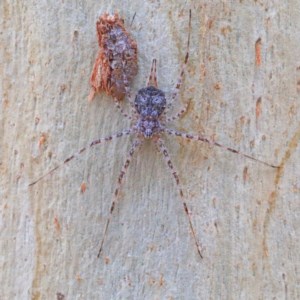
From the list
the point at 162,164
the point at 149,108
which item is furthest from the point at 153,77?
the point at 162,164

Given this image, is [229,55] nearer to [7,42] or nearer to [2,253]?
[7,42]

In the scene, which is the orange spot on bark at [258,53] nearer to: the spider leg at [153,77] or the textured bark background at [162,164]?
the textured bark background at [162,164]

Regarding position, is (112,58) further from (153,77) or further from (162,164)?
(162,164)

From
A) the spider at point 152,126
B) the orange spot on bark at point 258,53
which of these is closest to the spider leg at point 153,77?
the spider at point 152,126

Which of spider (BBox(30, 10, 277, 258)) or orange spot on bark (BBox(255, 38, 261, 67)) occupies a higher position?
orange spot on bark (BBox(255, 38, 261, 67))

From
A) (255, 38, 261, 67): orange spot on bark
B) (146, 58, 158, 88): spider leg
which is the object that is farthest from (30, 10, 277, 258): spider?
(255, 38, 261, 67): orange spot on bark

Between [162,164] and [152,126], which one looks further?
[152,126]

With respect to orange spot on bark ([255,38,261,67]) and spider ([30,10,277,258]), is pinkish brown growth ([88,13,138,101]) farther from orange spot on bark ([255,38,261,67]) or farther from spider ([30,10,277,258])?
orange spot on bark ([255,38,261,67])

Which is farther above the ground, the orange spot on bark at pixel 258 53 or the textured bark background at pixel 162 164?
the orange spot on bark at pixel 258 53
